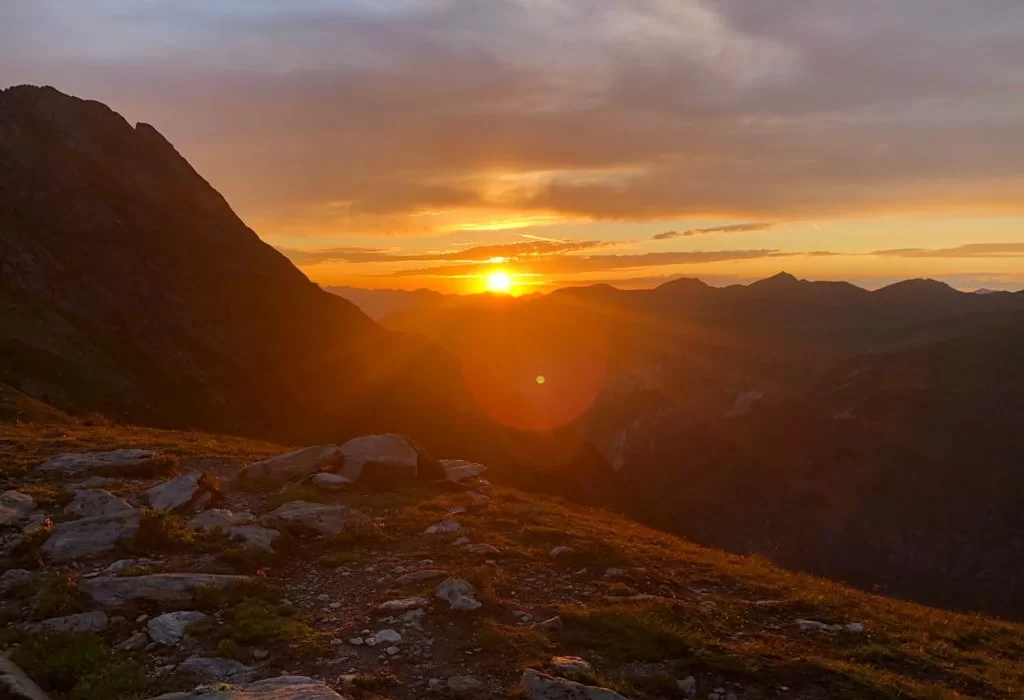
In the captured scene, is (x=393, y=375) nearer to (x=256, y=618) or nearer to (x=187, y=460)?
(x=187, y=460)

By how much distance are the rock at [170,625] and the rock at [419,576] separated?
14.3 feet

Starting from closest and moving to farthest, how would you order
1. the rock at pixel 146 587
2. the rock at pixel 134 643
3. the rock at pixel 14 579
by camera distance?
the rock at pixel 134 643
the rock at pixel 146 587
the rock at pixel 14 579

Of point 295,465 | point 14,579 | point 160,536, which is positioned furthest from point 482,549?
point 14,579

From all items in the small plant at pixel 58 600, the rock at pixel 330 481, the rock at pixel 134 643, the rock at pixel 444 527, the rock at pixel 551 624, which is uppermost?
the small plant at pixel 58 600

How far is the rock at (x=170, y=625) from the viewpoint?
35.6ft

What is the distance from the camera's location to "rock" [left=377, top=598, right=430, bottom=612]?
12797 mm

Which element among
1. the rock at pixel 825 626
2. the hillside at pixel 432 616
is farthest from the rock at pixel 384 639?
the rock at pixel 825 626

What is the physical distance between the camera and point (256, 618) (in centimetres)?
1181

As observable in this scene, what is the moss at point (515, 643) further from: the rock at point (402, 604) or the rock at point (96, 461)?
the rock at point (96, 461)

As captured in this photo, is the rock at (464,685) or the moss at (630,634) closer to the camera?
the rock at (464,685)

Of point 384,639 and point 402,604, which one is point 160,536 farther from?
point 384,639

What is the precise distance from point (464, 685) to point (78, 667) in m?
6.22

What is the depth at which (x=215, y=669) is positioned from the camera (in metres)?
10.1

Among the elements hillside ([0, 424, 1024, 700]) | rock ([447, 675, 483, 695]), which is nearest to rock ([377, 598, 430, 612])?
hillside ([0, 424, 1024, 700])
